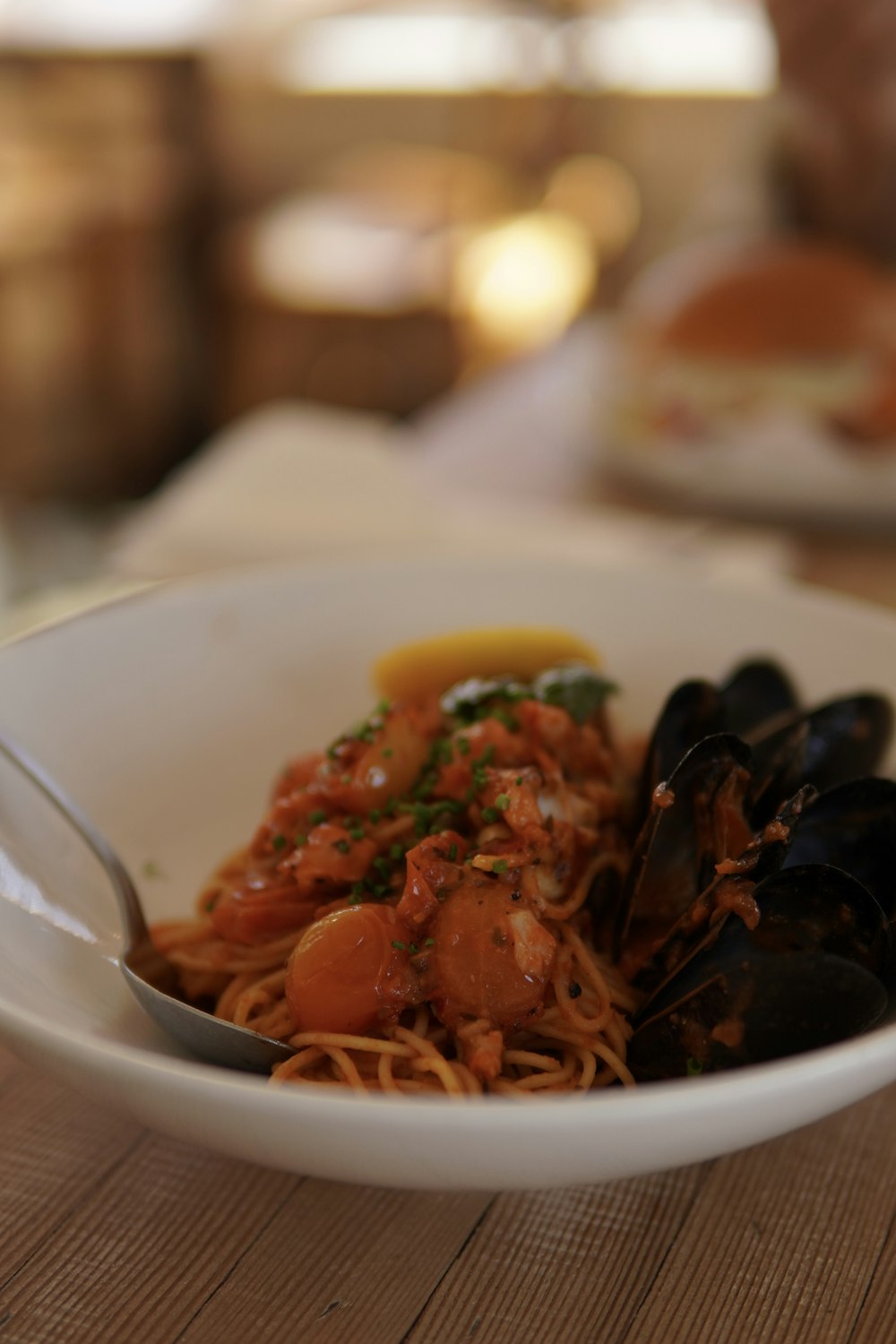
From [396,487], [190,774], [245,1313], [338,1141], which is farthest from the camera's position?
[396,487]

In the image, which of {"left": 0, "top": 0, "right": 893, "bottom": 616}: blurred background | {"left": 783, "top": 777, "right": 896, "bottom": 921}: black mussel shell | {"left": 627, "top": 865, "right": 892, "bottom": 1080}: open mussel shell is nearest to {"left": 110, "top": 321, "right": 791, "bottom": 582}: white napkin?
{"left": 783, "top": 777, "right": 896, "bottom": 921}: black mussel shell

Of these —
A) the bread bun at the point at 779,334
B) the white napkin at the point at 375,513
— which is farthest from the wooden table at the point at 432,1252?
the bread bun at the point at 779,334

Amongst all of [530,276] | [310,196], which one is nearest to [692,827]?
[530,276]

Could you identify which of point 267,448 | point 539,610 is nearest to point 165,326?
point 267,448

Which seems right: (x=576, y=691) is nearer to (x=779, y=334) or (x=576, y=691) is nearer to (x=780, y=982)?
(x=780, y=982)

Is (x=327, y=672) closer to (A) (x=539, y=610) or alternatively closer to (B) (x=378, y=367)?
(A) (x=539, y=610)

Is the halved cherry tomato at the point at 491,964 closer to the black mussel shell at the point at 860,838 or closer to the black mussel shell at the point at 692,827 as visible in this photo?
the black mussel shell at the point at 692,827

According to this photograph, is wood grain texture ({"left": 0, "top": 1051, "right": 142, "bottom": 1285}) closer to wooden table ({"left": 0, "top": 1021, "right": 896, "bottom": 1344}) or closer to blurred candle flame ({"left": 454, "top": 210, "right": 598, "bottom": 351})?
wooden table ({"left": 0, "top": 1021, "right": 896, "bottom": 1344})
